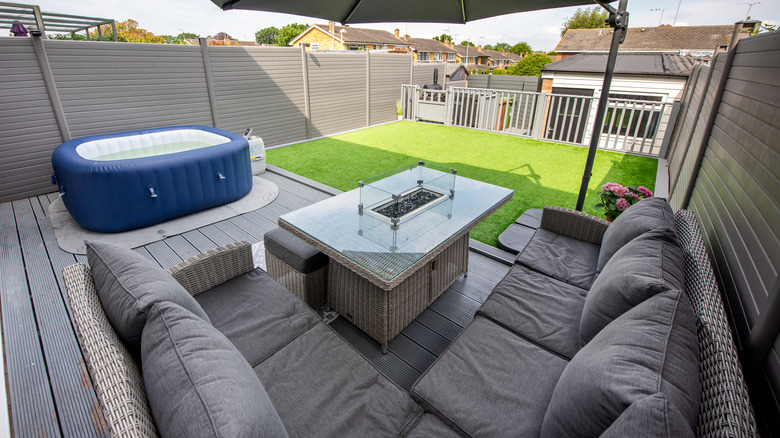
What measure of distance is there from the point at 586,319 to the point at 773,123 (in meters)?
1.13

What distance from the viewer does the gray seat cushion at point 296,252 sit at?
6.87 feet

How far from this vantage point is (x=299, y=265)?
2.10m

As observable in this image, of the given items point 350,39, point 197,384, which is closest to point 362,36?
point 350,39

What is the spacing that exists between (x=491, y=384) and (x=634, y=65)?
12.8 m

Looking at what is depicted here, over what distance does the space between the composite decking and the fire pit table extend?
117 millimetres

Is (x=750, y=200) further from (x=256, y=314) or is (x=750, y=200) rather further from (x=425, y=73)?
(x=425, y=73)

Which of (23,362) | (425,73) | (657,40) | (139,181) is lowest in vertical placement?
(23,362)

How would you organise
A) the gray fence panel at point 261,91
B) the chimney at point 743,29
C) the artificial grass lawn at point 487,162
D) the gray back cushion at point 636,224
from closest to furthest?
the gray back cushion at point 636,224
the chimney at point 743,29
the artificial grass lawn at point 487,162
the gray fence panel at point 261,91

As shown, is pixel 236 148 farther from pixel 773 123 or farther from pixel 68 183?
pixel 773 123

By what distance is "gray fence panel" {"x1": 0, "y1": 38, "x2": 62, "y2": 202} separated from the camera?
3.82m

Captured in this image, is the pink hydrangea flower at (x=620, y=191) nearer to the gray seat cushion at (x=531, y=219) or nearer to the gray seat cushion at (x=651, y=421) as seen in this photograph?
the gray seat cushion at (x=531, y=219)

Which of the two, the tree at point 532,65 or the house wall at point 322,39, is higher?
the house wall at point 322,39

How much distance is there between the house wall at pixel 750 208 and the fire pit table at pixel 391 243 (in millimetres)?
1181

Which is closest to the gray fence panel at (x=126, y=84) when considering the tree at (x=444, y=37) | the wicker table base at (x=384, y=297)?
the wicker table base at (x=384, y=297)
